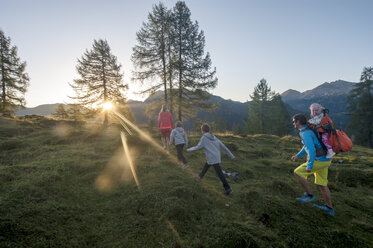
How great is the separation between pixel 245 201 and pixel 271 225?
0.99m

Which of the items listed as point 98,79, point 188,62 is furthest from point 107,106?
point 188,62

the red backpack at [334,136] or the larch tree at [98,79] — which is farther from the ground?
the larch tree at [98,79]

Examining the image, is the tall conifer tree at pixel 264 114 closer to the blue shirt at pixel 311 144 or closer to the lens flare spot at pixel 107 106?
the lens flare spot at pixel 107 106

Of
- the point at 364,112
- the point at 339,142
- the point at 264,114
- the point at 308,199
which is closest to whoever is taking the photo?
the point at 339,142

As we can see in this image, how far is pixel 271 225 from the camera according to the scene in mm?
3723

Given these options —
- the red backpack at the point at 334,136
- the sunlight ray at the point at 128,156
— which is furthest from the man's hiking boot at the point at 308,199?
the sunlight ray at the point at 128,156

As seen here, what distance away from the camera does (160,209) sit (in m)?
4.14

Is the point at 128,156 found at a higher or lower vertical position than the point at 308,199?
higher

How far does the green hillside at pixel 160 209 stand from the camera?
128 inches

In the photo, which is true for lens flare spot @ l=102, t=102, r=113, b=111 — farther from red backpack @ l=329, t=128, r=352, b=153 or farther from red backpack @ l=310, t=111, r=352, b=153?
red backpack @ l=329, t=128, r=352, b=153

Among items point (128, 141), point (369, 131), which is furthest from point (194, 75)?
point (369, 131)

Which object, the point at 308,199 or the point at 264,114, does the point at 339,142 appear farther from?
the point at 264,114

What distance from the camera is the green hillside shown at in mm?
3244

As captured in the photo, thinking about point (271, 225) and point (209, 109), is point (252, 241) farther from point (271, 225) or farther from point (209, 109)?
point (209, 109)
